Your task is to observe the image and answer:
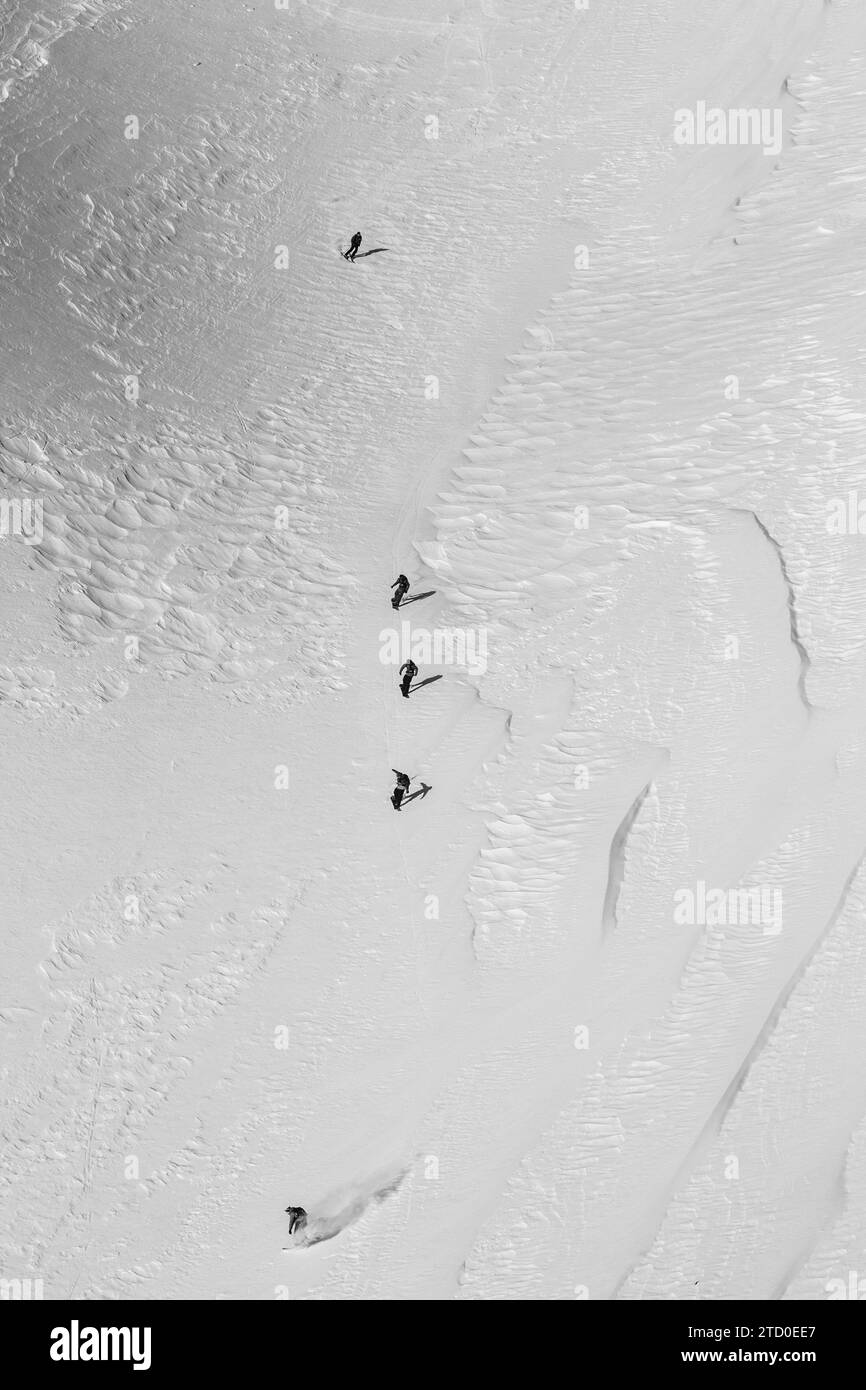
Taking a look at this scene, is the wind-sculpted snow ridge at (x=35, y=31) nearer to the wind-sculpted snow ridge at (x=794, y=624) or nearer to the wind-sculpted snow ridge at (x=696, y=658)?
the wind-sculpted snow ridge at (x=696, y=658)

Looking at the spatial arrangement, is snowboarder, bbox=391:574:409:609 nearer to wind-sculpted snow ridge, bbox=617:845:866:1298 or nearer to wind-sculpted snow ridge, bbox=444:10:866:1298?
wind-sculpted snow ridge, bbox=444:10:866:1298

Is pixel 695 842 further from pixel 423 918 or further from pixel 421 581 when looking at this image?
pixel 421 581

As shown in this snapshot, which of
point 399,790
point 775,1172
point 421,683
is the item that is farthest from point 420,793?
point 775,1172

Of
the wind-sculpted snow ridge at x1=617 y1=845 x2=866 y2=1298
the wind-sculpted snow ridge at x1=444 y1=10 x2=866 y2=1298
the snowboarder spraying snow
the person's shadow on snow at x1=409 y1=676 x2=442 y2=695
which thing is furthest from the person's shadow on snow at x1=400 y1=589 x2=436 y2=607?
the snowboarder spraying snow

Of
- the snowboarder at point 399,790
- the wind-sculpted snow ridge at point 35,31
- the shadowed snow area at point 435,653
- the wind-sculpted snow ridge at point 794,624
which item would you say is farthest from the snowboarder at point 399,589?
the wind-sculpted snow ridge at point 35,31

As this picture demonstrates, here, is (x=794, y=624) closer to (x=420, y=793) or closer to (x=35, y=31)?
(x=420, y=793)

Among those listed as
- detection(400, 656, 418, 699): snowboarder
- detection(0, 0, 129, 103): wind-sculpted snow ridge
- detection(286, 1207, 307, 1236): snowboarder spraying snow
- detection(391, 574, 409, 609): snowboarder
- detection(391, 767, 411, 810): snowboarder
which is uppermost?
detection(0, 0, 129, 103): wind-sculpted snow ridge
